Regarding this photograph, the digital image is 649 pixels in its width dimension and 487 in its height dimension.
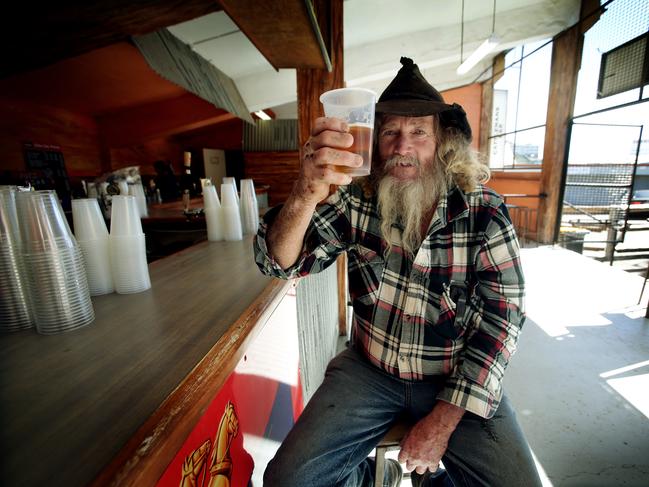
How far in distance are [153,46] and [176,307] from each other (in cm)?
267

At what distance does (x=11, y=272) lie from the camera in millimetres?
857

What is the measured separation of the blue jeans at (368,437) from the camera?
1106 mm

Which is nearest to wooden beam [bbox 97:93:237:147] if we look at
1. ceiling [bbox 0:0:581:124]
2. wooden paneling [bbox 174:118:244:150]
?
ceiling [bbox 0:0:581:124]

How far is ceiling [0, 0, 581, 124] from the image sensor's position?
→ 3.41 m

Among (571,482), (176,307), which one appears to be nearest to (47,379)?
(176,307)

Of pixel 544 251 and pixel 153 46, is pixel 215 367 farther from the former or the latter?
pixel 544 251

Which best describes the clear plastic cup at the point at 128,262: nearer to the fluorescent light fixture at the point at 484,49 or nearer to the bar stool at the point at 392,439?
the bar stool at the point at 392,439

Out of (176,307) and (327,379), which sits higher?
(176,307)

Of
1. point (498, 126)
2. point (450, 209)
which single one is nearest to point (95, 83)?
point (450, 209)

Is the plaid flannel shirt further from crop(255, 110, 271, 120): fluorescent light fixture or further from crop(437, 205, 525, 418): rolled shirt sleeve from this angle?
crop(255, 110, 271, 120): fluorescent light fixture

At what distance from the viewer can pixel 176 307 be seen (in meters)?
1.06

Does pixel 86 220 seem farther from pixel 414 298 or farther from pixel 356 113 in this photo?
pixel 414 298

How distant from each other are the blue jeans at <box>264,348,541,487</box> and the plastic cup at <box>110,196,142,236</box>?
36.8 inches

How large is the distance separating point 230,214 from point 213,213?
0.38 ft
